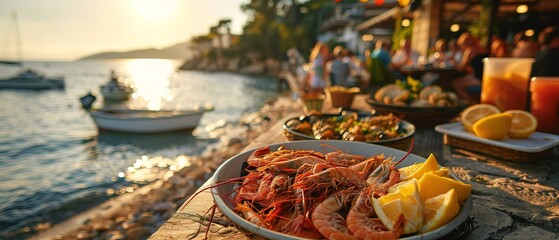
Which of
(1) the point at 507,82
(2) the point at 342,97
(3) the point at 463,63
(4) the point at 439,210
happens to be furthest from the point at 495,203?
(3) the point at 463,63

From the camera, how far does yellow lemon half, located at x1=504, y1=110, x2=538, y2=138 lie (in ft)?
7.84

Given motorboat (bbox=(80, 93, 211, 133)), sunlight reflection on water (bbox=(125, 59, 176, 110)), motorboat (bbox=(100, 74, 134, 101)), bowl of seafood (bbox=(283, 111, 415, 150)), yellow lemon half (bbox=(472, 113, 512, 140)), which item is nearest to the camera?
bowl of seafood (bbox=(283, 111, 415, 150))

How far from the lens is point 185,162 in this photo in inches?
416

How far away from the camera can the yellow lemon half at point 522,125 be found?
2389 millimetres

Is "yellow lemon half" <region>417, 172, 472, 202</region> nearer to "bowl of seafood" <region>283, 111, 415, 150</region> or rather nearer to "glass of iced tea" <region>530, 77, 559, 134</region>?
"bowl of seafood" <region>283, 111, 415, 150</region>

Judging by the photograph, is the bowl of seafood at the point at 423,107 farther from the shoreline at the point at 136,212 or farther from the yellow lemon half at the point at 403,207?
the shoreline at the point at 136,212

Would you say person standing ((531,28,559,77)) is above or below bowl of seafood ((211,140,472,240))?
above

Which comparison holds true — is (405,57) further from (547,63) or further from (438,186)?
(438,186)

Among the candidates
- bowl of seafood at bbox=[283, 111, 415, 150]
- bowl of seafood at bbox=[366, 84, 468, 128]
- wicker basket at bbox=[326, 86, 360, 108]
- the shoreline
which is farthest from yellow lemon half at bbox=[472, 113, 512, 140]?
the shoreline

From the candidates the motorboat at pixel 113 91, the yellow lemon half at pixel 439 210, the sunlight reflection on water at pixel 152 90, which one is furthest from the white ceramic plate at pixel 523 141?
the motorboat at pixel 113 91

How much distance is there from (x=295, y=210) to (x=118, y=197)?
7633mm

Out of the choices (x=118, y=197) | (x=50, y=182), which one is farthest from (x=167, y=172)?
(x=50, y=182)

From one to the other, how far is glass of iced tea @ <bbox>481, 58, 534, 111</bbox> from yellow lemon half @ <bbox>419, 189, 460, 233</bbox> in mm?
2514

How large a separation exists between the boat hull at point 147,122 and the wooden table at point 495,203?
41.3 ft
